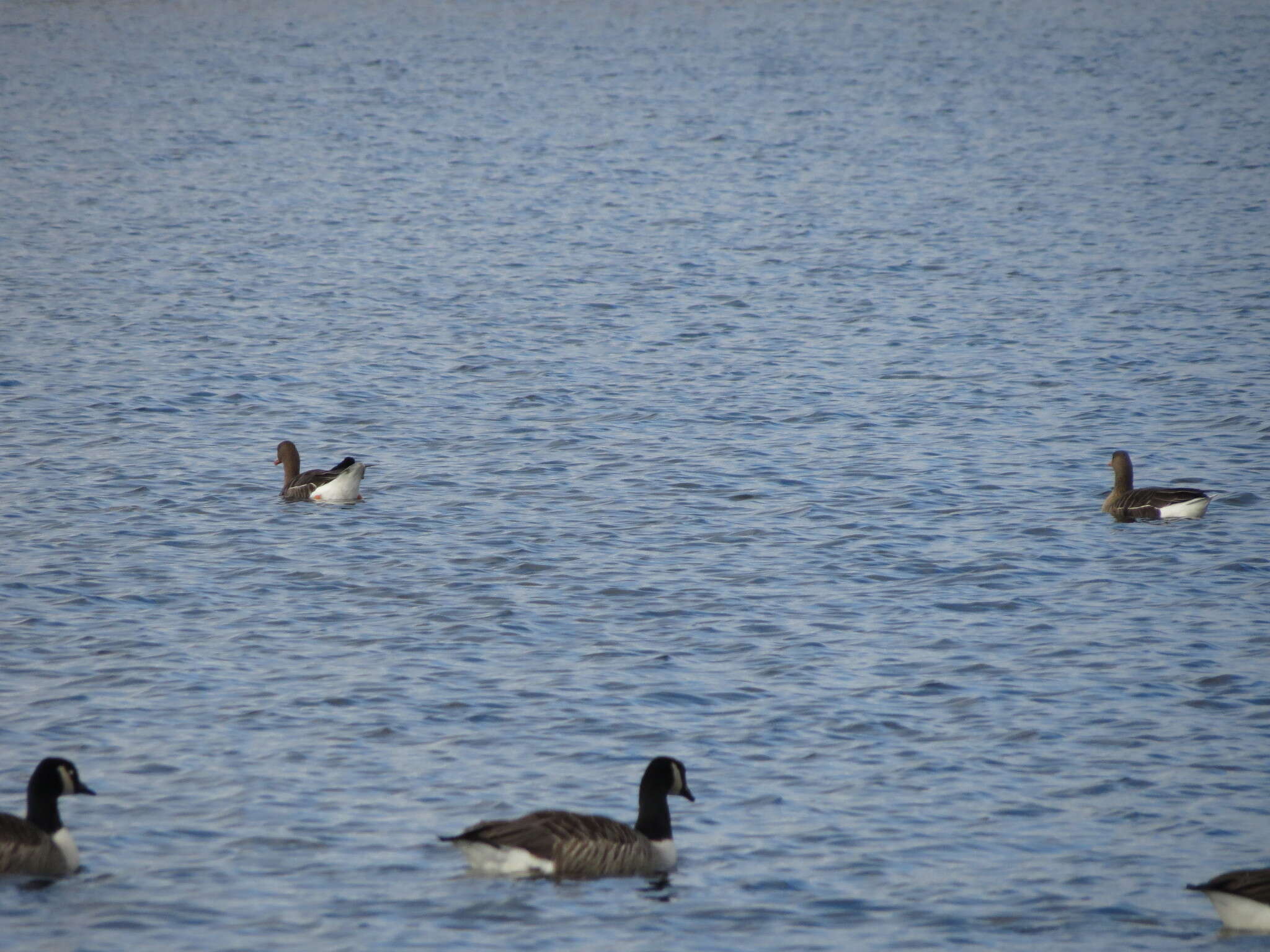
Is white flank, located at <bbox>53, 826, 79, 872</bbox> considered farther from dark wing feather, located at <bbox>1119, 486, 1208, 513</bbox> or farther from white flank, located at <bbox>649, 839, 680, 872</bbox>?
dark wing feather, located at <bbox>1119, 486, 1208, 513</bbox>

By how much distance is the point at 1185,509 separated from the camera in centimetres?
1972

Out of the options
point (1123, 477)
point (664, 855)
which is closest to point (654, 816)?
point (664, 855)

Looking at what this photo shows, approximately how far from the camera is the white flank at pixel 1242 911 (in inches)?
400

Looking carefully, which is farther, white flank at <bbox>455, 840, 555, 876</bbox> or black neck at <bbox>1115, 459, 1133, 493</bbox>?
black neck at <bbox>1115, 459, 1133, 493</bbox>

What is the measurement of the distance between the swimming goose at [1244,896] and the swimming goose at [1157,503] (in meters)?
9.83

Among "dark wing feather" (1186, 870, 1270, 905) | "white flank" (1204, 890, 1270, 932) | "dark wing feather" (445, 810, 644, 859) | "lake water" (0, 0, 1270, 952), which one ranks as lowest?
"white flank" (1204, 890, 1270, 932)

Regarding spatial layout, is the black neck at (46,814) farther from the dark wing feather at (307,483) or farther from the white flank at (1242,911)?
the dark wing feather at (307,483)

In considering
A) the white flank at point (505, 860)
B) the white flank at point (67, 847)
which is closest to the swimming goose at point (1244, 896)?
the white flank at point (505, 860)

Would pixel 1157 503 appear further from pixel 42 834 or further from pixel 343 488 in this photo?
pixel 42 834

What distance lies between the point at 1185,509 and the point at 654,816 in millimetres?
10622

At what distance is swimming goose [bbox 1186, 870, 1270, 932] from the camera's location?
33.2 ft

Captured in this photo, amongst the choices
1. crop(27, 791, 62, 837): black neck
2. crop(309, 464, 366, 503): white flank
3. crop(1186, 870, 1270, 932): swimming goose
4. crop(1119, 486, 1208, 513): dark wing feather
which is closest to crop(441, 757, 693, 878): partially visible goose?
crop(27, 791, 62, 837): black neck

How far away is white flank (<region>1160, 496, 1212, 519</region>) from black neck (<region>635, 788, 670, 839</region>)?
10341 millimetres

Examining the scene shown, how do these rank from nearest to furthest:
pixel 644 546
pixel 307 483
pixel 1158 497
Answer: pixel 644 546 < pixel 1158 497 < pixel 307 483
